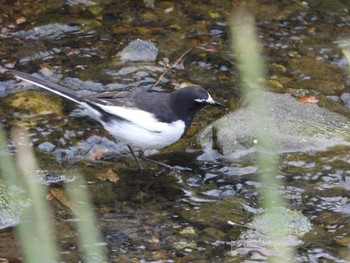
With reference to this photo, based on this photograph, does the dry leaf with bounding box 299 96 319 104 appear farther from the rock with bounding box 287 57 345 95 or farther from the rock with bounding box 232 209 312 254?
the rock with bounding box 232 209 312 254

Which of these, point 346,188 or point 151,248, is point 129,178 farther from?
point 346,188

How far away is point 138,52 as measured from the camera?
309 inches

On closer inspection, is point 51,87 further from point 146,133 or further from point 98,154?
point 98,154

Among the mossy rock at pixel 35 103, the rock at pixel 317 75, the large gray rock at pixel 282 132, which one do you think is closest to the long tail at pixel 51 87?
the mossy rock at pixel 35 103

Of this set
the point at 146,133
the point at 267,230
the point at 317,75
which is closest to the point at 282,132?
the point at 146,133

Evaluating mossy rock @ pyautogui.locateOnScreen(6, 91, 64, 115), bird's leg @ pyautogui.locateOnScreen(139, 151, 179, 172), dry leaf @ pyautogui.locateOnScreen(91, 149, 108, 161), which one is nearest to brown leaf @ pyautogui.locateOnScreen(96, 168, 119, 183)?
dry leaf @ pyautogui.locateOnScreen(91, 149, 108, 161)

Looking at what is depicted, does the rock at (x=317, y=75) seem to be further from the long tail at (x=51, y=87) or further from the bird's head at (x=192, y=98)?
the long tail at (x=51, y=87)

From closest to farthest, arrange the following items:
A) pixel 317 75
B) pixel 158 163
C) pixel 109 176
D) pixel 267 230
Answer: pixel 267 230 → pixel 109 176 → pixel 158 163 → pixel 317 75

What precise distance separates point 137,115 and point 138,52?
2119 mm

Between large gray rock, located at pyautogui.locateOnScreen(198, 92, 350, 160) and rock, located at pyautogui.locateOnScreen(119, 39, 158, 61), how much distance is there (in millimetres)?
1580

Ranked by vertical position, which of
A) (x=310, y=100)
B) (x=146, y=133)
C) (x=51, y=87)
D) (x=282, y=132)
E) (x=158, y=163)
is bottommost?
(x=158, y=163)

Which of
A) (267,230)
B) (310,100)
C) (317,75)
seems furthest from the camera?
(317,75)

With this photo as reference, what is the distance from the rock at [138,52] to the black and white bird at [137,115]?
69.5 inches

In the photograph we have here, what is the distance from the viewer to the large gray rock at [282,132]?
20.8ft
